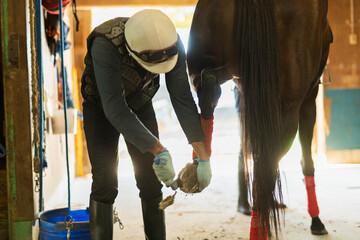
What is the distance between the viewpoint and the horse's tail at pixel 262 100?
6.06 feet

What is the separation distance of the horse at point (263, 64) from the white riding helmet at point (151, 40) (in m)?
0.47

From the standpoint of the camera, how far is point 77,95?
15.5ft

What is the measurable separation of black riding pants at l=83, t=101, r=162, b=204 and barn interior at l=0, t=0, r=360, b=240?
0.34m

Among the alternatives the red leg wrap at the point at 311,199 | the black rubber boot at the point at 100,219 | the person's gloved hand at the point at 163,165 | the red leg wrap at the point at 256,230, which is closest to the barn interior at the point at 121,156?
the red leg wrap at the point at 311,199

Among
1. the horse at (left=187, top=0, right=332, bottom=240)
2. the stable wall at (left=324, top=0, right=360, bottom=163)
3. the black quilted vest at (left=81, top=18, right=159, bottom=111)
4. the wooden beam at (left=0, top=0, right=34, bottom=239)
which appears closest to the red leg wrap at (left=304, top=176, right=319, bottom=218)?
the horse at (left=187, top=0, right=332, bottom=240)

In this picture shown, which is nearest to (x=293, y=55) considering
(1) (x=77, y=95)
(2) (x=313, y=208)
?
(2) (x=313, y=208)

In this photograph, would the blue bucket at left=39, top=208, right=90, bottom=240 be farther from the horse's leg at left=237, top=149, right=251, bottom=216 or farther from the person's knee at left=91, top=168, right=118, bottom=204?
the horse's leg at left=237, top=149, right=251, bottom=216

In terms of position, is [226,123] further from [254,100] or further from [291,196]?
[254,100]

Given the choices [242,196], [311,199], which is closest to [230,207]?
A: [242,196]

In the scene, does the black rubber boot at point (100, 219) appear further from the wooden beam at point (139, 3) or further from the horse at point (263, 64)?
the wooden beam at point (139, 3)

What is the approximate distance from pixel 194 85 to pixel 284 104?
443 mm

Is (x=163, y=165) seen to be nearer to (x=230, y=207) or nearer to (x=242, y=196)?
(x=242, y=196)

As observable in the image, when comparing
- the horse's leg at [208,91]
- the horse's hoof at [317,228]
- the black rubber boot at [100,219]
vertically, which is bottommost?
the horse's hoof at [317,228]

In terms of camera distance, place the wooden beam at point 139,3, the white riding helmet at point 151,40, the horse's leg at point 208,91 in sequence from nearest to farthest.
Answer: the white riding helmet at point 151,40, the horse's leg at point 208,91, the wooden beam at point 139,3
